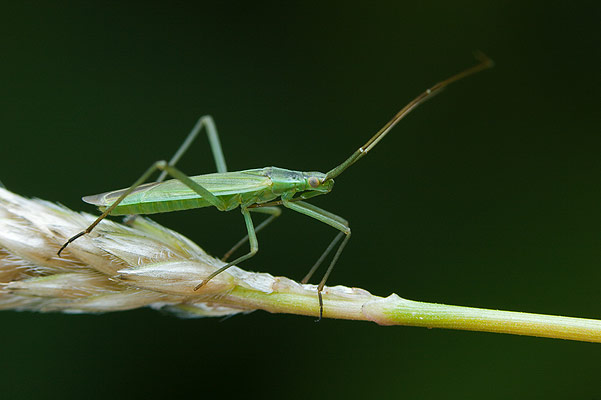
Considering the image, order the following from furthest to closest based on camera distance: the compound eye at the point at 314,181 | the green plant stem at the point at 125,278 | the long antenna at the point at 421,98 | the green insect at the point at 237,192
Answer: the compound eye at the point at 314,181 < the green insect at the point at 237,192 < the long antenna at the point at 421,98 < the green plant stem at the point at 125,278

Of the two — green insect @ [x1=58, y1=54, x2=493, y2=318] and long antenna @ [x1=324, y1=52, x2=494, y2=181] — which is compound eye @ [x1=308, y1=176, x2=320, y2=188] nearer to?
green insect @ [x1=58, y1=54, x2=493, y2=318]

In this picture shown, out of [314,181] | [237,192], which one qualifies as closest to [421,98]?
[314,181]

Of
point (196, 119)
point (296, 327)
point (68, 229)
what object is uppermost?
point (196, 119)

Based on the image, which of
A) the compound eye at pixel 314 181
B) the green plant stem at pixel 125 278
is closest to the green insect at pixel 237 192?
the compound eye at pixel 314 181

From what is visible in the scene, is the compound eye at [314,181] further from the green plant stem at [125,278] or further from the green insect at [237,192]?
the green plant stem at [125,278]

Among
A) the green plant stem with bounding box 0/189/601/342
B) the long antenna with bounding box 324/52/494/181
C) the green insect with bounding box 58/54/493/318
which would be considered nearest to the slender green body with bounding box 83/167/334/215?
the green insect with bounding box 58/54/493/318

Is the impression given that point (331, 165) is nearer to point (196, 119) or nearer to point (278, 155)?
point (278, 155)

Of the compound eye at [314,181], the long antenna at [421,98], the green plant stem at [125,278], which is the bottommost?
the green plant stem at [125,278]

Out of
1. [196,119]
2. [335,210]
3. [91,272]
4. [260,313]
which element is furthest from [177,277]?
[196,119]
